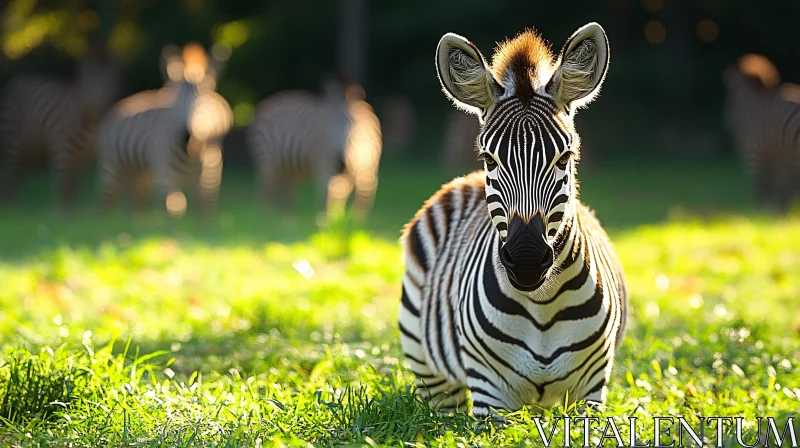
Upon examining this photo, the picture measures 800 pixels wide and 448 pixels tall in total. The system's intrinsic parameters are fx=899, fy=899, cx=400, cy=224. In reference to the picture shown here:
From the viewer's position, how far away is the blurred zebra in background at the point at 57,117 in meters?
17.0

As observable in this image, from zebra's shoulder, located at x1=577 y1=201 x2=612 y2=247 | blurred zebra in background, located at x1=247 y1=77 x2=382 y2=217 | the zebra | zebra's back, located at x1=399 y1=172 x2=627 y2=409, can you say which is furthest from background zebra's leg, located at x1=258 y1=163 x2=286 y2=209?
the zebra

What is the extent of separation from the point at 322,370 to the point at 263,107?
14.1 meters

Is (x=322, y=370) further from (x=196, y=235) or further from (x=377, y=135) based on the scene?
(x=377, y=135)

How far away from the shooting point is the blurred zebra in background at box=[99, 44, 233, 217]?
45.3 ft

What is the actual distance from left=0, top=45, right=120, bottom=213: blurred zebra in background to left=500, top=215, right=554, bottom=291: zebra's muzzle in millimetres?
14801

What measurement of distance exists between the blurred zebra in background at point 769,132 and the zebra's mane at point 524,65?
11531 mm

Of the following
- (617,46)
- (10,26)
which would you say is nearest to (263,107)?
(10,26)

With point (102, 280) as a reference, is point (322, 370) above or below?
below

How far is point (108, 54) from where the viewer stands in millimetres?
18141

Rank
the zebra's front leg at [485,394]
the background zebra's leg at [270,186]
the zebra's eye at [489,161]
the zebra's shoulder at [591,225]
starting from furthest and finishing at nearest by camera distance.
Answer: the background zebra's leg at [270,186], the zebra's shoulder at [591,225], the zebra's front leg at [485,394], the zebra's eye at [489,161]

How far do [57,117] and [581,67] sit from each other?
51.4 ft

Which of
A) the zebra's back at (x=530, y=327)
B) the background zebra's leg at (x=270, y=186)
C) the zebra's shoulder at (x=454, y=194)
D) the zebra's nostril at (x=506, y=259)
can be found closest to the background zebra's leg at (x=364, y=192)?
the background zebra's leg at (x=270, y=186)

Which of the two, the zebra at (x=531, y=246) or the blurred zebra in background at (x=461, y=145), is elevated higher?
the blurred zebra in background at (x=461, y=145)

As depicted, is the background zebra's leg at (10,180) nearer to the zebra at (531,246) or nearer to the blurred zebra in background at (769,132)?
the blurred zebra in background at (769,132)
